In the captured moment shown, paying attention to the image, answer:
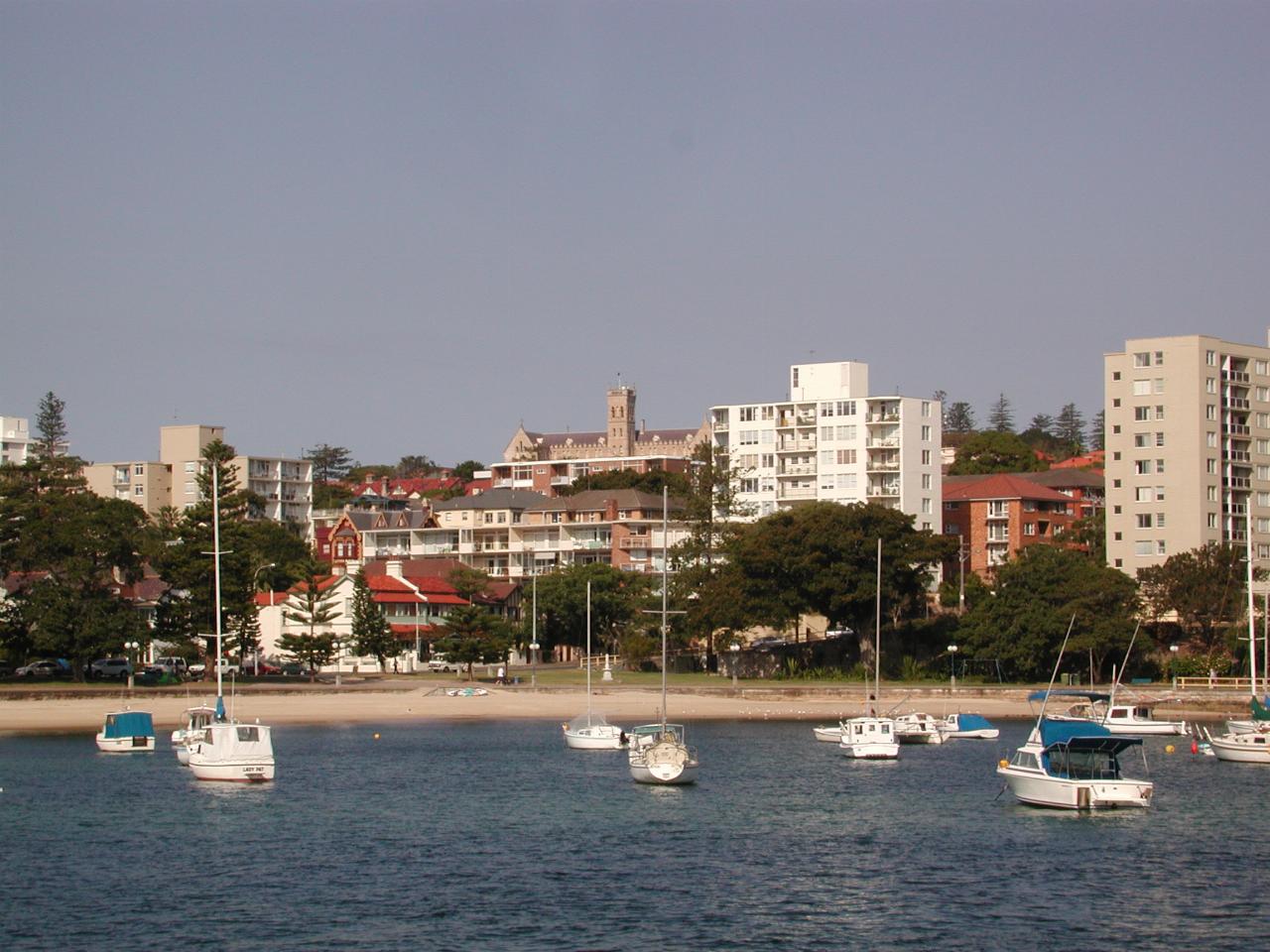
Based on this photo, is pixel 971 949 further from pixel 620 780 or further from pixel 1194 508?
pixel 1194 508

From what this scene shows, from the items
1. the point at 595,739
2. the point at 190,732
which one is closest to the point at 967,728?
the point at 595,739

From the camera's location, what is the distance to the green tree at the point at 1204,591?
102 metres

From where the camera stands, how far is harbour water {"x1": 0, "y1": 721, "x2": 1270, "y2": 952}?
36.9 metres

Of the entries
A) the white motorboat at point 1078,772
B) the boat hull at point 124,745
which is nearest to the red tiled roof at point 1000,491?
the boat hull at point 124,745

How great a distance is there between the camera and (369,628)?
4385 inches

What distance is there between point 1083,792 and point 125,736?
1633 inches

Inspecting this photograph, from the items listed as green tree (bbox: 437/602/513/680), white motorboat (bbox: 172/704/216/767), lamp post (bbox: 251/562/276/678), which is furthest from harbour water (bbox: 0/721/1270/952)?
green tree (bbox: 437/602/513/680)

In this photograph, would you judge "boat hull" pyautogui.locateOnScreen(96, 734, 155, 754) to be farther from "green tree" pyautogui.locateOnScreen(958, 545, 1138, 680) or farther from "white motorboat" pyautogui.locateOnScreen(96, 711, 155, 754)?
"green tree" pyautogui.locateOnScreen(958, 545, 1138, 680)

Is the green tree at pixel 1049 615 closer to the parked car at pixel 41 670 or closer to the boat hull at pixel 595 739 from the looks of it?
the boat hull at pixel 595 739

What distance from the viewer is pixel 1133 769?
224ft

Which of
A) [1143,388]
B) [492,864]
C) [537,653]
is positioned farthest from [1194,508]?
[492,864]

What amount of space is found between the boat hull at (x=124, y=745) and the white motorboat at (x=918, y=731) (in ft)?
111

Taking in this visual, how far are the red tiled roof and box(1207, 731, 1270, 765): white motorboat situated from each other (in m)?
72.0

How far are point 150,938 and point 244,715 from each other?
53.0 meters
